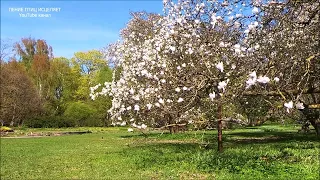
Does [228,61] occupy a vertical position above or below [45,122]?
above

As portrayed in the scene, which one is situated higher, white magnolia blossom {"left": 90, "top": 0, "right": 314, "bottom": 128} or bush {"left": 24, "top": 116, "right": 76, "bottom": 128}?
white magnolia blossom {"left": 90, "top": 0, "right": 314, "bottom": 128}

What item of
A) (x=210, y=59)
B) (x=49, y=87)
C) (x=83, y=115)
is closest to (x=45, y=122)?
(x=83, y=115)

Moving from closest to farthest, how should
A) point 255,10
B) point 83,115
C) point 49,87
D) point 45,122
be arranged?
1. point 255,10
2. point 45,122
3. point 83,115
4. point 49,87

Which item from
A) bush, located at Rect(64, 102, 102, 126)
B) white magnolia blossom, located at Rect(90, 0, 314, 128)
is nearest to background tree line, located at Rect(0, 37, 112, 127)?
bush, located at Rect(64, 102, 102, 126)

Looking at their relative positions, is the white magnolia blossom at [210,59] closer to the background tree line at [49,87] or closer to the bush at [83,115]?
the background tree line at [49,87]

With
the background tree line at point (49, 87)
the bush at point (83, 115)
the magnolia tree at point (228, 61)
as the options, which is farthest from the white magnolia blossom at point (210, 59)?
the bush at point (83, 115)

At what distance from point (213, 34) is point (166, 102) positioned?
1.94 m

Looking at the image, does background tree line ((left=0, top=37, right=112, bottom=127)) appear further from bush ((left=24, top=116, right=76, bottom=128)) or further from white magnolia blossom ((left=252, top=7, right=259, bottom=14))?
white magnolia blossom ((left=252, top=7, right=259, bottom=14))

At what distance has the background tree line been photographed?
4150 cm

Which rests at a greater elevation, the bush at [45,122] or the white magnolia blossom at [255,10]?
the white magnolia blossom at [255,10]

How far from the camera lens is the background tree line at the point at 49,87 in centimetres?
4150

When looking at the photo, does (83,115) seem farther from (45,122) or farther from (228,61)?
(228,61)

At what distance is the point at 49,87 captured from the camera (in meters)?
53.2

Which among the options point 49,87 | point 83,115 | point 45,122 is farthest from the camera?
point 49,87
